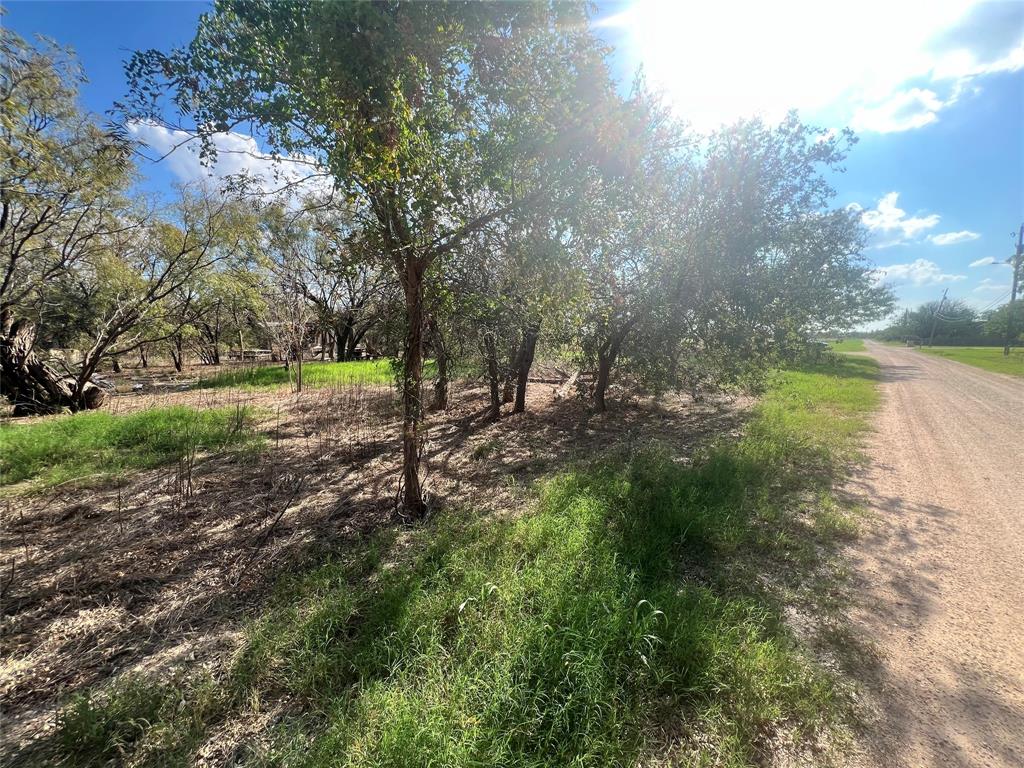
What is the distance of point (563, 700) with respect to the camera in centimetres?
206

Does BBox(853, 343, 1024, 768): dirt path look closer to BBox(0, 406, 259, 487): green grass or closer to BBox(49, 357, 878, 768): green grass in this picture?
BBox(49, 357, 878, 768): green grass

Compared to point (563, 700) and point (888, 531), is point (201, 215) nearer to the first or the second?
point (563, 700)

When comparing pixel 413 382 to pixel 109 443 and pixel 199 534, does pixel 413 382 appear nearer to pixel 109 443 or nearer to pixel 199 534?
pixel 199 534

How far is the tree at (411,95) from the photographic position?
260 centimetres

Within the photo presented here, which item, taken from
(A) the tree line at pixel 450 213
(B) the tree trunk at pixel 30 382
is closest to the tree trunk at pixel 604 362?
(A) the tree line at pixel 450 213

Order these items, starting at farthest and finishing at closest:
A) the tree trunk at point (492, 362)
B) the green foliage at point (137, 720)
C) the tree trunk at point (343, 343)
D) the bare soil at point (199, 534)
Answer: the tree trunk at point (343, 343)
the tree trunk at point (492, 362)
the bare soil at point (199, 534)
the green foliage at point (137, 720)

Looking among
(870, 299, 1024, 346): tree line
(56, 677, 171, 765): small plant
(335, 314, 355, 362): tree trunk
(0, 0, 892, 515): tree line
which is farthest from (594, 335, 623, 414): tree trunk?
(870, 299, 1024, 346): tree line

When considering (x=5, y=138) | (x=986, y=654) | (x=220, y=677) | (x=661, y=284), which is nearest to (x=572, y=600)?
(x=220, y=677)

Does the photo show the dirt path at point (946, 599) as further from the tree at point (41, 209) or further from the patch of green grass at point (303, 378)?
the patch of green grass at point (303, 378)

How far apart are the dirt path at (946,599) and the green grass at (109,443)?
7.99 metres

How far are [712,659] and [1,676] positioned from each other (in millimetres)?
4355

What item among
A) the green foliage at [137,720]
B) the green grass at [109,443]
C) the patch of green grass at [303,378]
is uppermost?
the patch of green grass at [303,378]

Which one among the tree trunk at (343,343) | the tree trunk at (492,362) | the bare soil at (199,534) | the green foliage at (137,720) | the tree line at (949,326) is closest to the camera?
the green foliage at (137,720)

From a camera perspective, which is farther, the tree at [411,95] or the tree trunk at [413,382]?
the tree trunk at [413,382]
